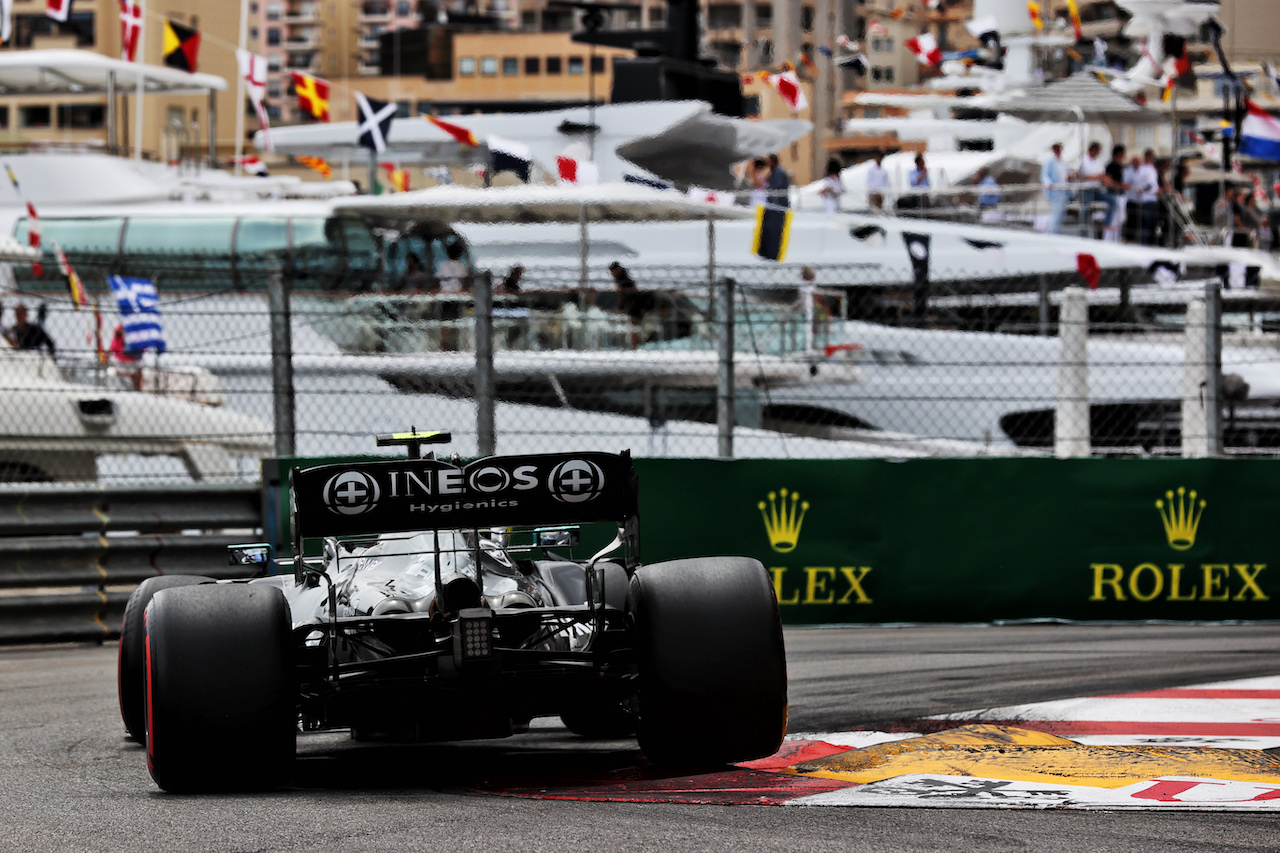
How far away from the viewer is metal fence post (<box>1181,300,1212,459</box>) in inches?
460

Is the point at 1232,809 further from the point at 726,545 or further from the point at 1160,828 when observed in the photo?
the point at 726,545

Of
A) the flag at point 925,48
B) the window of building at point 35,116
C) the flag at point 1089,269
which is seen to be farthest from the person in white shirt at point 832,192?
the window of building at point 35,116

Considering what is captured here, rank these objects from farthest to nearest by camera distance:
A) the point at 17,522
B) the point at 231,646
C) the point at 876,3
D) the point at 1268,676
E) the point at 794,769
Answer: the point at 876,3
the point at 17,522
the point at 1268,676
the point at 794,769
the point at 231,646

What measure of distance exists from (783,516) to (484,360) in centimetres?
219

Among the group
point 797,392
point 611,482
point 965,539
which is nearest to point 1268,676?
point 965,539

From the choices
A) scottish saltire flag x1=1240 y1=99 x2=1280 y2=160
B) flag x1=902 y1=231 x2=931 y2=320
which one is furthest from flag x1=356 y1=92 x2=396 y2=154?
scottish saltire flag x1=1240 y1=99 x2=1280 y2=160

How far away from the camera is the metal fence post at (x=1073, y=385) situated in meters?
12.6

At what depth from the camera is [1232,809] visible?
198 inches

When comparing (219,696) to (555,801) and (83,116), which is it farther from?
(83,116)

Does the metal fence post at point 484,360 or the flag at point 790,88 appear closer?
the metal fence post at point 484,360

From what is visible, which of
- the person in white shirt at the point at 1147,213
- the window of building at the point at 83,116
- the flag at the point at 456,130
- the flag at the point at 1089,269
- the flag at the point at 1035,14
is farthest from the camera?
the window of building at the point at 83,116

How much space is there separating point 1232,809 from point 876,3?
349ft

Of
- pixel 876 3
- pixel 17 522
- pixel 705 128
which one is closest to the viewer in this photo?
pixel 17 522

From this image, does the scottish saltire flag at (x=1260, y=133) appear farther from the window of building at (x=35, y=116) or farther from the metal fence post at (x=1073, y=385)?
the window of building at (x=35, y=116)
